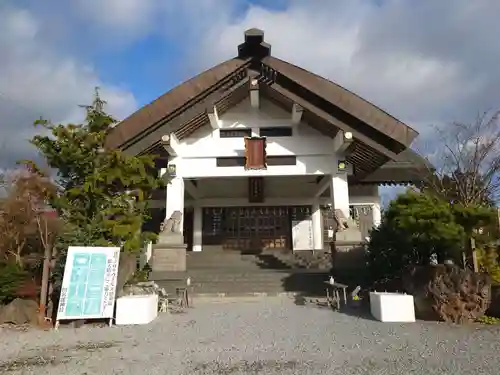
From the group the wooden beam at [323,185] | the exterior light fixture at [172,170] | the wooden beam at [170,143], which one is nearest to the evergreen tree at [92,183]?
the wooden beam at [170,143]

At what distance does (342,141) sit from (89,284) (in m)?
7.93

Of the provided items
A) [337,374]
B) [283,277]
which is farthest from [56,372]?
[283,277]

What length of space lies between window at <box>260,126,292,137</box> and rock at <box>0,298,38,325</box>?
27.5 ft

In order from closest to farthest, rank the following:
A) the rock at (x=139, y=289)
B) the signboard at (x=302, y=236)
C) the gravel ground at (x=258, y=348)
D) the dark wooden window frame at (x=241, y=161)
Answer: the gravel ground at (x=258, y=348), the rock at (x=139, y=289), the dark wooden window frame at (x=241, y=161), the signboard at (x=302, y=236)

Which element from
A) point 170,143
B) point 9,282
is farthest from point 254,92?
point 9,282

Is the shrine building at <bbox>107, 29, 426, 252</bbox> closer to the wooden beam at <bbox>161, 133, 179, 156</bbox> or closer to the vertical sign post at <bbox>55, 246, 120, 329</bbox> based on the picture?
the wooden beam at <bbox>161, 133, 179, 156</bbox>

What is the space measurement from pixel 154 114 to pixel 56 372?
7886 mm

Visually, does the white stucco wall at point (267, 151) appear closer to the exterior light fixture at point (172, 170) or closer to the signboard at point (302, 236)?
the exterior light fixture at point (172, 170)

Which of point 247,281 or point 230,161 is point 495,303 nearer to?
point 247,281

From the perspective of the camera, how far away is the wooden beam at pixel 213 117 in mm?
11339

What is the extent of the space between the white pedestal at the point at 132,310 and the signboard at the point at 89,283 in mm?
192

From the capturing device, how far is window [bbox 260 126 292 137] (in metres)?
12.8

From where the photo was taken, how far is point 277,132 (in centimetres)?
1289

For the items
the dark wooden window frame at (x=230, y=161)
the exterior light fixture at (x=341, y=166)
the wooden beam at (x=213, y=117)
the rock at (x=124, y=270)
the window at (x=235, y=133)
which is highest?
the wooden beam at (x=213, y=117)
